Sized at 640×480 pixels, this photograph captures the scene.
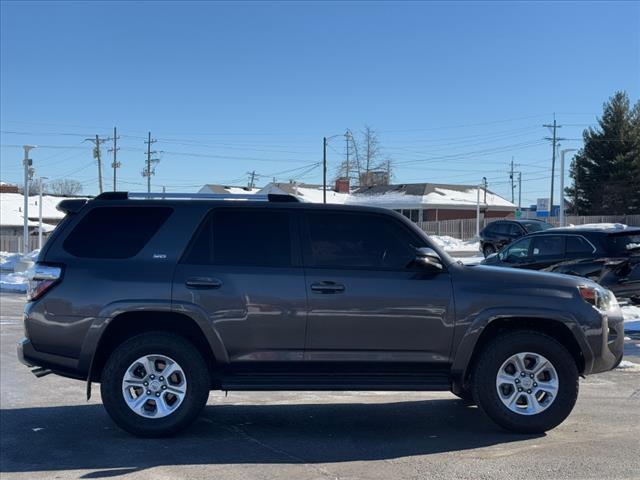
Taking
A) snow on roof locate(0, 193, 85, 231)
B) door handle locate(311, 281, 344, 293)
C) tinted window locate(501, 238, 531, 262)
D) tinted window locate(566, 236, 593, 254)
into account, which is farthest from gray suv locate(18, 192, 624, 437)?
snow on roof locate(0, 193, 85, 231)

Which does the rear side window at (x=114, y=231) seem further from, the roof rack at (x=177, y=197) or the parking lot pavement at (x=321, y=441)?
the parking lot pavement at (x=321, y=441)

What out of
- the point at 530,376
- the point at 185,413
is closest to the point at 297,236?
the point at 185,413

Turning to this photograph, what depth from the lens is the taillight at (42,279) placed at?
5.82 metres

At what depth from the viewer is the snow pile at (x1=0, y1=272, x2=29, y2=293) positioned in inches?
845

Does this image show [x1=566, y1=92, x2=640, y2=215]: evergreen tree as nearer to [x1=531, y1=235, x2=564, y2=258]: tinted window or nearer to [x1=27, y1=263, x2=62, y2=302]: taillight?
[x1=531, y1=235, x2=564, y2=258]: tinted window

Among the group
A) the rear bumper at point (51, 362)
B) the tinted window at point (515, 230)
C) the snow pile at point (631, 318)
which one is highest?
the tinted window at point (515, 230)

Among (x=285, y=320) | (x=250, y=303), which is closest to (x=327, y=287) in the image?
(x=285, y=320)

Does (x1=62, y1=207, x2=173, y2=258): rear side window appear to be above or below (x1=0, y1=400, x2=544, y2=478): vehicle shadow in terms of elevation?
above

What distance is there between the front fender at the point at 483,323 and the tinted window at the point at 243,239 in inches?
61.9

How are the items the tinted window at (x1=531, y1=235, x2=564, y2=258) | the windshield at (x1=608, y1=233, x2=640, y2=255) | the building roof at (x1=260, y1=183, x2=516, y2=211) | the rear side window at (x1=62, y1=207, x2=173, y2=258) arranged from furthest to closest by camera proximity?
1. the building roof at (x1=260, y1=183, x2=516, y2=211)
2. the tinted window at (x1=531, y1=235, x2=564, y2=258)
3. the windshield at (x1=608, y1=233, x2=640, y2=255)
4. the rear side window at (x1=62, y1=207, x2=173, y2=258)

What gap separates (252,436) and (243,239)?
65.4 inches

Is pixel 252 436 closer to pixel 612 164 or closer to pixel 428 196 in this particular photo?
pixel 612 164

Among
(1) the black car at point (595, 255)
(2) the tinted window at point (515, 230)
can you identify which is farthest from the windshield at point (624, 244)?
(2) the tinted window at point (515, 230)

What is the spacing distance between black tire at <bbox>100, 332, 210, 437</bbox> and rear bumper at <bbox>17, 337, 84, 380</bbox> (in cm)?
25
